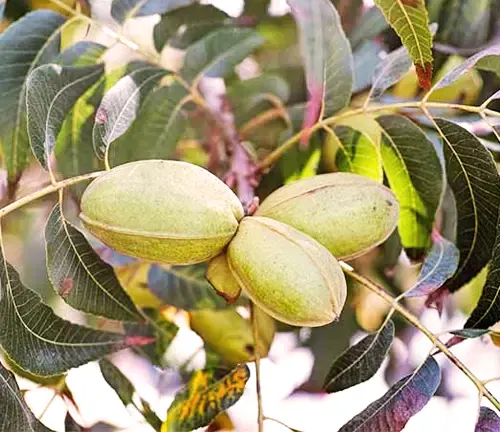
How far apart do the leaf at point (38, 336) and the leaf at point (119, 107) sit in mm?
146

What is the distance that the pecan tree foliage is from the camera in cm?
80

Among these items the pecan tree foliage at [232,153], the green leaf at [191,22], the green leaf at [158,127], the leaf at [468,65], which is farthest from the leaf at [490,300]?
the green leaf at [191,22]

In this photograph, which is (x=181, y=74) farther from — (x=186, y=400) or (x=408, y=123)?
(x=186, y=400)

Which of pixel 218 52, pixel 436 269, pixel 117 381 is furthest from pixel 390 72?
pixel 117 381

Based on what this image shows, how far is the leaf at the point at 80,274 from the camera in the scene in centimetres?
81

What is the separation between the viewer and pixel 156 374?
117 cm

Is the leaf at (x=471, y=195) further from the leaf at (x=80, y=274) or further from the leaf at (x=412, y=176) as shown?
the leaf at (x=80, y=274)

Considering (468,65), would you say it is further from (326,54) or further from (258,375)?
(258,375)

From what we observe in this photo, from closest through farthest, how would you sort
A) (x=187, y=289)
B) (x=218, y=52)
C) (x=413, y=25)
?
1. (x=413, y=25)
2. (x=187, y=289)
3. (x=218, y=52)

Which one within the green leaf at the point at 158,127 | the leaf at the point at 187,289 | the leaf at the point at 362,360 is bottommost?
the leaf at the point at 187,289

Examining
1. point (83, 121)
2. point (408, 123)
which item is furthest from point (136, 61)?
point (408, 123)

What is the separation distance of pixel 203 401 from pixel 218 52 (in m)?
0.50

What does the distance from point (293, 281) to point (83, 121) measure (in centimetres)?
43

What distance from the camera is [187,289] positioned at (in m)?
1.08
